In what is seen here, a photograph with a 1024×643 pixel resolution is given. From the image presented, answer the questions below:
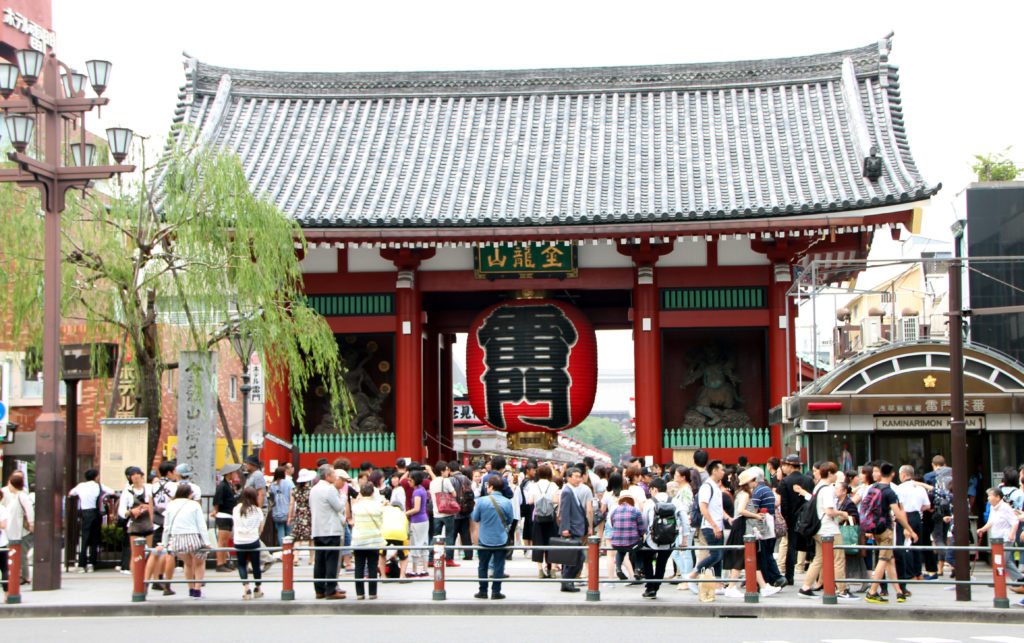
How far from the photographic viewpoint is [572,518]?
57.5 ft

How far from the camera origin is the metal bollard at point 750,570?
1534cm

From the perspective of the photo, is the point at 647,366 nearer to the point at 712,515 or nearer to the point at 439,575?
the point at 712,515

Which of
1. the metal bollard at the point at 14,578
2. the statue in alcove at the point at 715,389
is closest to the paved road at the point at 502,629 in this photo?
the metal bollard at the point at 14,578

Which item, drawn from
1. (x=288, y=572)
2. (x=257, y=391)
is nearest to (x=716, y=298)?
(x=257, y=391)

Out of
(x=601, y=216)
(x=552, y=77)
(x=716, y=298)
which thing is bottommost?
(x=716, y=298)

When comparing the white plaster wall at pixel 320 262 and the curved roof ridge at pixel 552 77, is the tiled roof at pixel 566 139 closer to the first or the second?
the curved roof ridge at pixel 552 77

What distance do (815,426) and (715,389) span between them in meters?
6.23

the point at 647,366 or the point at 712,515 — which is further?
the point at 647,366

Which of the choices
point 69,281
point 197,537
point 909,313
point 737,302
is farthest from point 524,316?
point 197,537

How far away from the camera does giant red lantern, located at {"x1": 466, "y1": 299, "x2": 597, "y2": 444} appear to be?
26.6 meters

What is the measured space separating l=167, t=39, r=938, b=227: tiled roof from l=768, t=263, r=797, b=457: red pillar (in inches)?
64.2

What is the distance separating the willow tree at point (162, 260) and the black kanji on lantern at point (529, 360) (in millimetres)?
5248

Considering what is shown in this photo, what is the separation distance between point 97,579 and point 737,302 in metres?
13.7

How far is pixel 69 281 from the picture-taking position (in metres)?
20.7
